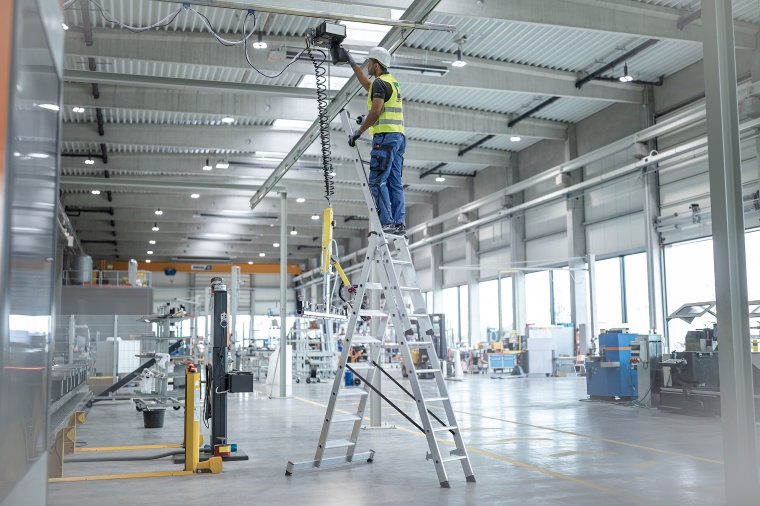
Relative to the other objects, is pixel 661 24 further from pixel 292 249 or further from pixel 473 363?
pixel 292 249

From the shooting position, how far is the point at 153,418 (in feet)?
38.2

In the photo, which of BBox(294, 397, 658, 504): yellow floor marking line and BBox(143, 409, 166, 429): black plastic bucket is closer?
BBox(294, 397, 658, 504): yellow floor marking line

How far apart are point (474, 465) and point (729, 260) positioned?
147 inches

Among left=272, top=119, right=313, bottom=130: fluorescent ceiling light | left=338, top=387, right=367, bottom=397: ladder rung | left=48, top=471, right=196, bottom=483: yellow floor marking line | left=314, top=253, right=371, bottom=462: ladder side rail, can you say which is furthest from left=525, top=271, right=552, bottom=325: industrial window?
left=48, top=471, right=196, bottom=483: yellow floor marking line

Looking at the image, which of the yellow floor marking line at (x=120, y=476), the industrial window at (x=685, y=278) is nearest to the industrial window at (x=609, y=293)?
the industrial window at (x=685, y=278)

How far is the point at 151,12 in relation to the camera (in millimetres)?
13258

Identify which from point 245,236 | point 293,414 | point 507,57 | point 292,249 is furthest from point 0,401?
point 292,249

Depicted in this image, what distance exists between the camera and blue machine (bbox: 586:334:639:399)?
14961 millimetres

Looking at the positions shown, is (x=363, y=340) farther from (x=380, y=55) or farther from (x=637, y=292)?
(x=637, y=292)

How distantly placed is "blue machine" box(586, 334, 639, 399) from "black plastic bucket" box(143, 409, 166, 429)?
29.7 feet

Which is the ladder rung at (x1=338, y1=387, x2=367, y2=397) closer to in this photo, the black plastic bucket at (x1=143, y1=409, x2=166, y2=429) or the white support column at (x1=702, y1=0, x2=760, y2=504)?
the white support column at (x1=702, y1=0, x2=760, y2=504)

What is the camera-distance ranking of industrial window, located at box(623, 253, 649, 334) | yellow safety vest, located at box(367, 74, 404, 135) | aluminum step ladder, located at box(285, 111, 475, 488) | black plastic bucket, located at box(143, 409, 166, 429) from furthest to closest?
industrial window, located at box(623, 253, 649, 334) < black plastic bucket, located at box(143, 409, 166, 429) < yellow safety vest, located at box(367, 74, 404, 135) < aluminum step ladder, located at box(285, 111, 475, 488)

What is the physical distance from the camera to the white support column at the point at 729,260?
473 centimetres

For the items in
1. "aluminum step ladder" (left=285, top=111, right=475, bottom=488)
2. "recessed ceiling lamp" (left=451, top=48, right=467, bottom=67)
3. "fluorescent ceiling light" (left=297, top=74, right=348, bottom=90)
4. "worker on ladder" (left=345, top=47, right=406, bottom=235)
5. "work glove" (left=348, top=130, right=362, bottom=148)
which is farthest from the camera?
"fluorescent ceiling light" (left=297, top=74, right=348, bottom=90)
